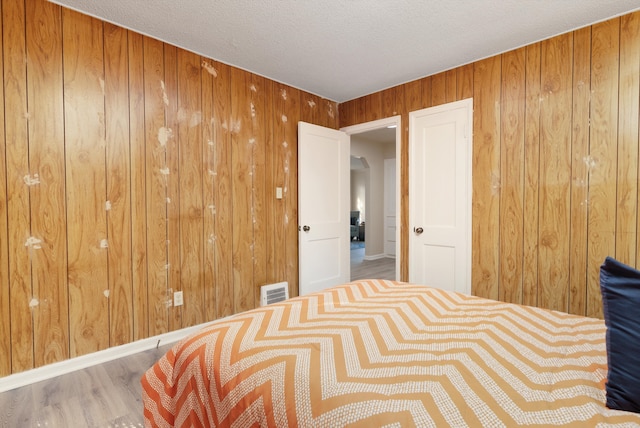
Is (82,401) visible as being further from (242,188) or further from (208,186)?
(242,188)

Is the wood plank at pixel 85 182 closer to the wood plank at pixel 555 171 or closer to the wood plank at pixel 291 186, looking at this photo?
the wood plank at pixel 291 186

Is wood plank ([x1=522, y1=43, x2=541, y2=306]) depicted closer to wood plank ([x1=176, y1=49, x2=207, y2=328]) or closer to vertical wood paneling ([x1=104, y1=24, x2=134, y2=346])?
wood plank ([x1=176, y1=49, x2=207, y2=328])

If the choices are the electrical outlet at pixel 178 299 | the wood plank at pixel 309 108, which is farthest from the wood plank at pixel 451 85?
the electrical outlet at pixel 178 299

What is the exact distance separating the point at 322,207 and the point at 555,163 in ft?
7.23

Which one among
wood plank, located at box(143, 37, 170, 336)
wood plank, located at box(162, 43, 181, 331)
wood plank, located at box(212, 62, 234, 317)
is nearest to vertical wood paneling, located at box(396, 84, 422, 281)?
wood plank, located at box(212, 62, 234, 317)

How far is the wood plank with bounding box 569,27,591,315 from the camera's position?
2.35 meters

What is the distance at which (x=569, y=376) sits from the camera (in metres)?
0.89

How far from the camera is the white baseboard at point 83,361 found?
1969 mm

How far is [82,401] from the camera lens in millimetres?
1823

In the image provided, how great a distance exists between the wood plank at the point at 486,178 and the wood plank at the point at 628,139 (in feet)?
2.55

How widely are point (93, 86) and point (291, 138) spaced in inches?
71.3

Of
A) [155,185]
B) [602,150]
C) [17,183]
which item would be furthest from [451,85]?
[17,183]

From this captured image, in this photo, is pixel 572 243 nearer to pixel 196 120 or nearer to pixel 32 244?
pixel 196 120

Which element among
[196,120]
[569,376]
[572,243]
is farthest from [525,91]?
[196,120]
